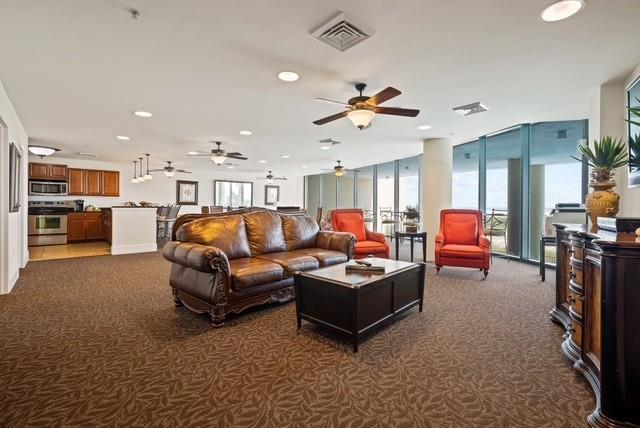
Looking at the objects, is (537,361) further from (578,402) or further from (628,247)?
(628,247)

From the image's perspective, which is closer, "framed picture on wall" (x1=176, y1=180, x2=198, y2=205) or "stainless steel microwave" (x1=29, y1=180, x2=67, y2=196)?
"stainless steel microwave" (x1=29, y1=180, x2=67, y2=196)

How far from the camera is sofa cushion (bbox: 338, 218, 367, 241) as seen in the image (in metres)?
5.43

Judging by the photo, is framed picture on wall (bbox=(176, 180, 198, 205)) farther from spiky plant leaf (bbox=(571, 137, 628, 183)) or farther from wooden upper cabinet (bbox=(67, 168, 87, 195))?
spiky plant leaf (bbox=(571, 137, 628, 183))

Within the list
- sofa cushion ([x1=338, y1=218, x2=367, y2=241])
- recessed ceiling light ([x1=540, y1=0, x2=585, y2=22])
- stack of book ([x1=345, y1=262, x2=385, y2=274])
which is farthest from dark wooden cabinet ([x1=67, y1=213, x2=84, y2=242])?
recessed ceiling light ([x1=540, y1=0, x2=585, y2=22])

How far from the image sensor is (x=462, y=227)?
5074mm

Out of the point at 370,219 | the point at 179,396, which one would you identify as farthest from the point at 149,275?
the point at 370,219

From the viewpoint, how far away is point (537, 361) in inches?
86.5

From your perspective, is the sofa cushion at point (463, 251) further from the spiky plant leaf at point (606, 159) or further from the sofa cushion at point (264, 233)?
the sofa cushion at point (264, 233)

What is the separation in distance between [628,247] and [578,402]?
938 mm

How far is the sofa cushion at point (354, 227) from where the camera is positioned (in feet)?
17.8

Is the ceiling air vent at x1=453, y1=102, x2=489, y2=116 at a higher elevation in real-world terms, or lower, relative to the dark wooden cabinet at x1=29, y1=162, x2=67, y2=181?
higher

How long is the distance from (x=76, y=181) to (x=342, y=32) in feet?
31.4

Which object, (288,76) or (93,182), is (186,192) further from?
(288,76)

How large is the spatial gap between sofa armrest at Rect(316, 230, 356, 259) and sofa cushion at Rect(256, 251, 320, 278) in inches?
22.4
